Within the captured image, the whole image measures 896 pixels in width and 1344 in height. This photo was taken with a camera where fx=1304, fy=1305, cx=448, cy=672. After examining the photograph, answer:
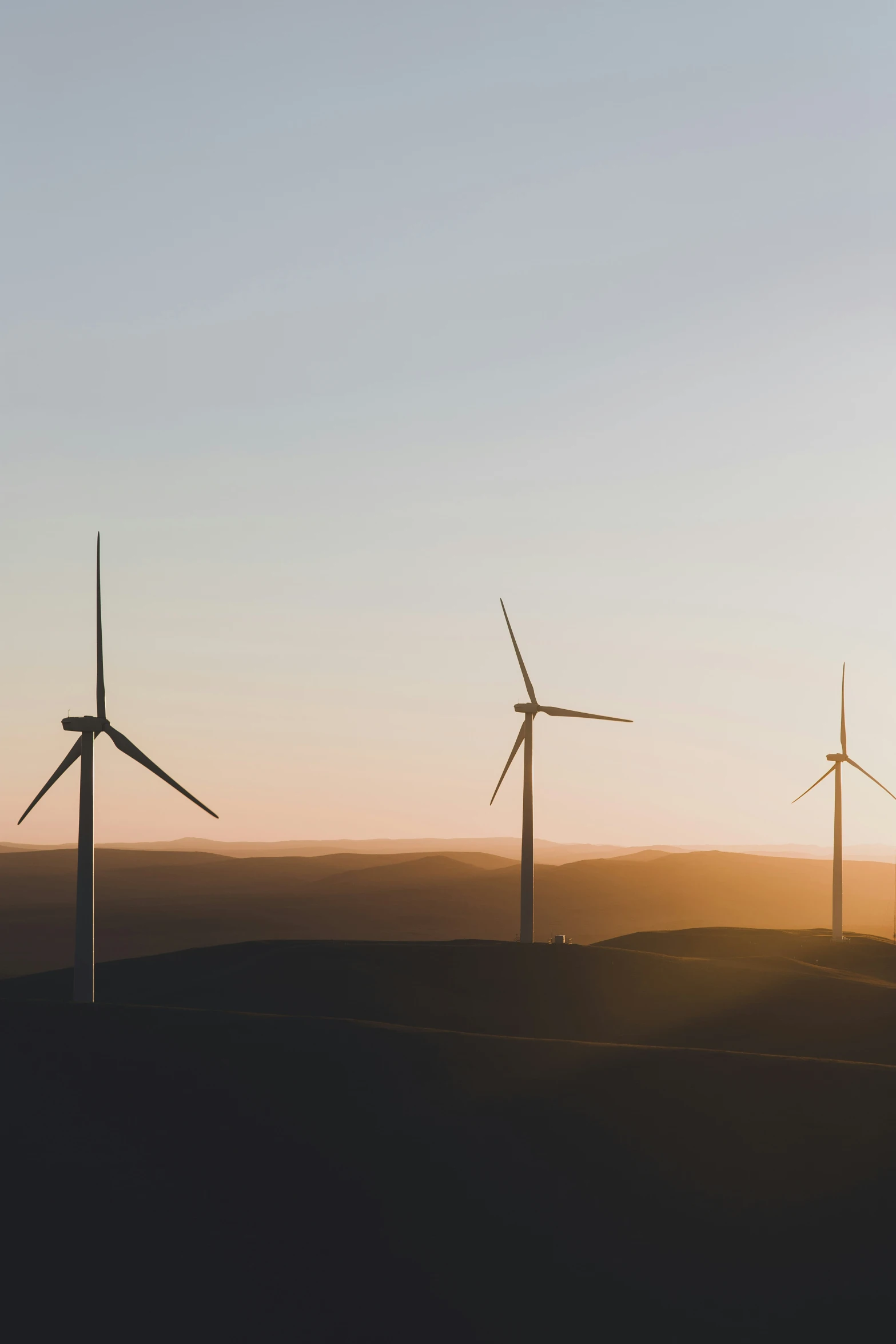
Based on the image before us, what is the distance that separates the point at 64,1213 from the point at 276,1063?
8.03 meters

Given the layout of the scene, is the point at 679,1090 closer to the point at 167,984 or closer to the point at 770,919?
the point at 167,984

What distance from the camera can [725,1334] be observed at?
21984 millimetres

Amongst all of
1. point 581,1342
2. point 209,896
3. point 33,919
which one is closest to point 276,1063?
point 581,1342

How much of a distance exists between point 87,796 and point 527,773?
26.8 m

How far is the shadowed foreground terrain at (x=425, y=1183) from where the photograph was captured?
73.8 ft

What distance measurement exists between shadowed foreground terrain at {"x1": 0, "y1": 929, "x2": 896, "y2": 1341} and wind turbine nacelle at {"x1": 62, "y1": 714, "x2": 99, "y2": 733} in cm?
1053

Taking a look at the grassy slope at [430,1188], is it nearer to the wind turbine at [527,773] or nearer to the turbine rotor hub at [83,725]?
the turbine rotor hub at [83,725]

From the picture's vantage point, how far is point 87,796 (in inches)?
1726

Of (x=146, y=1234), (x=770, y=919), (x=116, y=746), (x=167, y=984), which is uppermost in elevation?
(x=116, y=746)

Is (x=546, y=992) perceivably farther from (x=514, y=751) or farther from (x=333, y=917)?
(x=333, y=917)

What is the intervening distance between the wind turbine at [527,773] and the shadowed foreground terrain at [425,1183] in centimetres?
2692

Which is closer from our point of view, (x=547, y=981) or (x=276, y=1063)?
(x=276, y=1063)

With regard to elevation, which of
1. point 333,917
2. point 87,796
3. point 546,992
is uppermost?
point 87,796

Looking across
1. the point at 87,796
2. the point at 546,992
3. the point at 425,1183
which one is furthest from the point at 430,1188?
the point at 546,992
